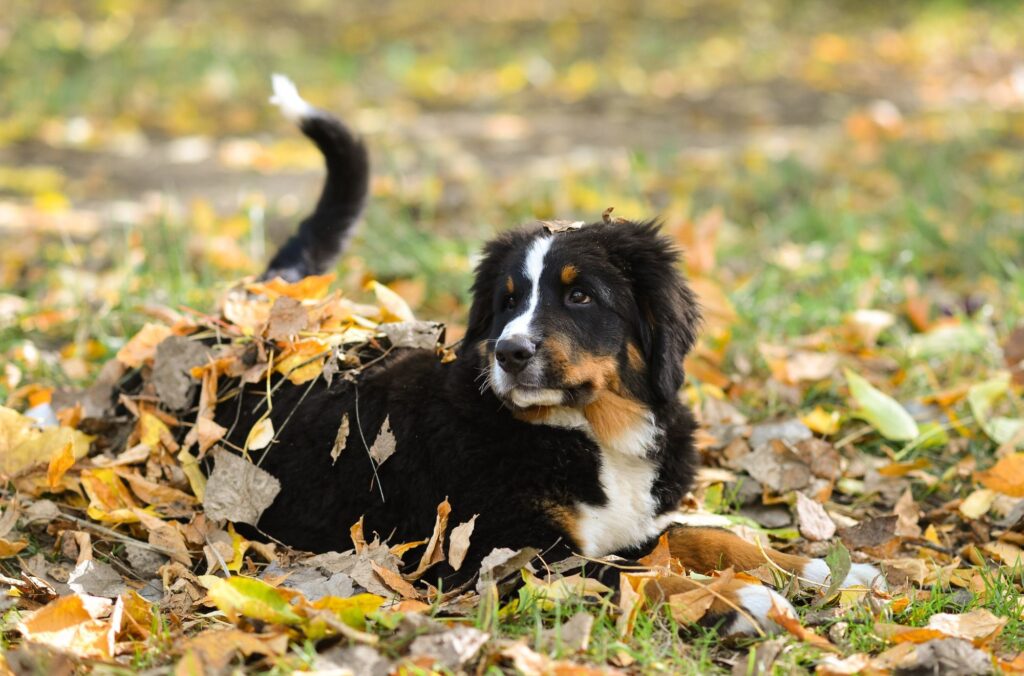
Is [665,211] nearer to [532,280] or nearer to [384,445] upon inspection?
[532,280]

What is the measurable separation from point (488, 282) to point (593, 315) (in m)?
0.42

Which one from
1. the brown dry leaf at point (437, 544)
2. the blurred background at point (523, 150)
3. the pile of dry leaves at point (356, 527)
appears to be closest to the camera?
the pile of dry leaves at point (356, 527)

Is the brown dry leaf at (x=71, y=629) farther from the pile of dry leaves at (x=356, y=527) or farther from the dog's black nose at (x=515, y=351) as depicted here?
the dog's black nose at (x=515, y=351)

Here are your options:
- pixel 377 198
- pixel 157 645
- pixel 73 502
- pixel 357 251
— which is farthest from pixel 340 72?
pixel 157 645

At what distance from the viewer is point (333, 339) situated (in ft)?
12.5

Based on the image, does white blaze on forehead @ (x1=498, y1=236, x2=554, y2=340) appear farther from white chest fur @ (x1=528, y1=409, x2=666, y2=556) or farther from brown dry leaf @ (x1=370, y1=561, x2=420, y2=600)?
brown dry leaf @ (x1=370, y1=561, x2=420, y2=600)

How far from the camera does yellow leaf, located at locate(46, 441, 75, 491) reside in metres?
3.64

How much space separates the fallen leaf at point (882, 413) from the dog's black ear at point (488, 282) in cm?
150

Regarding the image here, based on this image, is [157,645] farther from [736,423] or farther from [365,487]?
[736,423]

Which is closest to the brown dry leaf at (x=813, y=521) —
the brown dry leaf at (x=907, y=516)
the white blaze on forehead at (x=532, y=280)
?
the brown dry leaf at (x=907, y=516)

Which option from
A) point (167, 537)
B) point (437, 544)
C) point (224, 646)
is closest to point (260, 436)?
point (167, 537)

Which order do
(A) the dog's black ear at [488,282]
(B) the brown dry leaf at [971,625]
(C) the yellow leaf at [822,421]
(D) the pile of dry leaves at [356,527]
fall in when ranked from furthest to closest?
(C) the yellow leaf at [822,421] → (A) the dog's black ear at [488,282] → (B) the brown dry leaf at [971,625] → (D) the pile of dry leaves at [356,527]

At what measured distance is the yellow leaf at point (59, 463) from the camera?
3637mm

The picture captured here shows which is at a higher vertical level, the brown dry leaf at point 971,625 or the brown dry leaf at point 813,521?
the brown dry leaf at point 971,625
